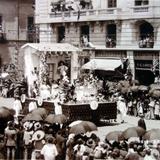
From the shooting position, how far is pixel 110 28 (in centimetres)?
4581

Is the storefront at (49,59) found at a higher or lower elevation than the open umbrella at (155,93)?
higher

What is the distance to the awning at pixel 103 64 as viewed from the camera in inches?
1716

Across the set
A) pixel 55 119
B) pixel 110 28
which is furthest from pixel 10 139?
pixel 110 28

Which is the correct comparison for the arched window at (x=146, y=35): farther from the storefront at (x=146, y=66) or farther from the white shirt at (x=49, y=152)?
the white shirt at (x=49, y=152)

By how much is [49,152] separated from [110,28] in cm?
2892

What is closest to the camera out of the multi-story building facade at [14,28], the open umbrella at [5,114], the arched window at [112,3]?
the open umbrella at [5,114]

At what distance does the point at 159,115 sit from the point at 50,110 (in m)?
7.03

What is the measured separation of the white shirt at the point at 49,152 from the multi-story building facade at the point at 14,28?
41784 millimetres

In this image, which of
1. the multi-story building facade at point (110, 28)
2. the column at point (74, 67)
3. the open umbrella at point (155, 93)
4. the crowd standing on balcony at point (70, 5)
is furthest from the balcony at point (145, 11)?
the open umbrella at point (155, 93)

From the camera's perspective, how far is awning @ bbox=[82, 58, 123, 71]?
43.6 meters

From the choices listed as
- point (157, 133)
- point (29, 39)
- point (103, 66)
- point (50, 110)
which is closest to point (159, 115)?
point (50, 110)

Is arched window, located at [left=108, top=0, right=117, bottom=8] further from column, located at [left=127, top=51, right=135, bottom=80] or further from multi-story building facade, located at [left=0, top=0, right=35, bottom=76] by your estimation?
multi-story building facade, located at [left=0, top=0, right=35, bottom=76]

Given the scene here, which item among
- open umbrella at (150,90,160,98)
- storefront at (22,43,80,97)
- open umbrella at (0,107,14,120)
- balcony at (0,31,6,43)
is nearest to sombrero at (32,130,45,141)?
open umbrella at (0,107,14,120)

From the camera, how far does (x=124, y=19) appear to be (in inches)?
1729
